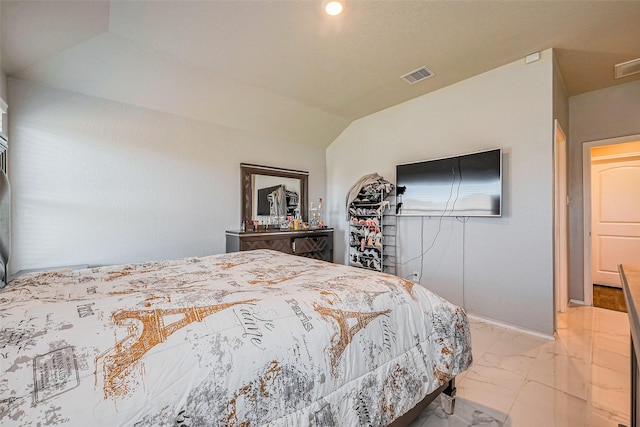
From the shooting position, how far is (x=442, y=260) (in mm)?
3293

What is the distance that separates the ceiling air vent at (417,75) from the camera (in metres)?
2.90

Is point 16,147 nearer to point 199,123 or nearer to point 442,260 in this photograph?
point 199,123

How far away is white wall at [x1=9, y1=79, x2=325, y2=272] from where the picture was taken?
99.0 inches

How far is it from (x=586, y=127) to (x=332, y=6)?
3.58 meters

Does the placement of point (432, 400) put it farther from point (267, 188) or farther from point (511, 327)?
point (267, 188)

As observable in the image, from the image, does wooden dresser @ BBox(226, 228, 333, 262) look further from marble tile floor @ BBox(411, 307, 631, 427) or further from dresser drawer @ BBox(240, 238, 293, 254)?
marble tile floor @ BBox(411, 307, 631, 427)

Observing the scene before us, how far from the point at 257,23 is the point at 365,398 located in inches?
105

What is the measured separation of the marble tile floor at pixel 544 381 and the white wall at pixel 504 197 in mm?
350

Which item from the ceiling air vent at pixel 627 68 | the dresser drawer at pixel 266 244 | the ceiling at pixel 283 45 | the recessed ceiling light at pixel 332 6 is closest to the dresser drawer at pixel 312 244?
the dresser drawer at pixel 266 244

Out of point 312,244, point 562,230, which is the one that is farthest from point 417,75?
point 312,244

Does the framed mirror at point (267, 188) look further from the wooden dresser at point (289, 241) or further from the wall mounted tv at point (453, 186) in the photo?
the wall mounted tv at point (453, 186)

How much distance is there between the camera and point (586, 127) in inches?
131

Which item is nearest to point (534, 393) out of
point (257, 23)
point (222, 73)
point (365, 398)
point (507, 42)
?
point (365, 398)

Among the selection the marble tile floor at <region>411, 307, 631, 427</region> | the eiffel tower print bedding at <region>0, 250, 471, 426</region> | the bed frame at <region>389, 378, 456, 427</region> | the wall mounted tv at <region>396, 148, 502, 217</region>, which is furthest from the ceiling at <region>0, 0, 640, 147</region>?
the marble tile floor at <region>411, 307, 631, 427</region>
